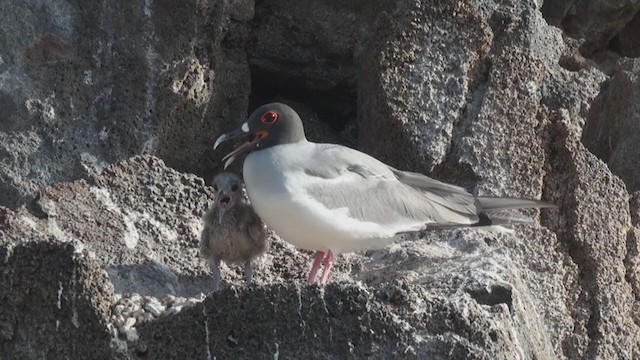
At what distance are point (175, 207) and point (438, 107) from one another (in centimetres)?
153

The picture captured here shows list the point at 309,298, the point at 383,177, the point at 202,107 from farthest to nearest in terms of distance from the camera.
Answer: the point at 202,107 < the point at 383,177 < the point at 309,298

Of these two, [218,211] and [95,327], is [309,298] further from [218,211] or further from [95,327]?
[218,211]

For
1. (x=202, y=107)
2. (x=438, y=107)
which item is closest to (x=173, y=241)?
(x=202, y=107)

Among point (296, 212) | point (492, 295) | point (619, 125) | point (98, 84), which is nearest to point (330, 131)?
point (98, 84)

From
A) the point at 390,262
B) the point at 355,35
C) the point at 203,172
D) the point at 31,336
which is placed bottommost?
the point at 31,336

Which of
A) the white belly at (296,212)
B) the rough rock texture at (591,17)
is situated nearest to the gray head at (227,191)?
the white belly at (296,212)

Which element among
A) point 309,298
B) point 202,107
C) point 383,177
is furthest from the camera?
point 202,107

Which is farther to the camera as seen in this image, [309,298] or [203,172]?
[203,172]

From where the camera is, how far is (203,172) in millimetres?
9055

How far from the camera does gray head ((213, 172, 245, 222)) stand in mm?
8125

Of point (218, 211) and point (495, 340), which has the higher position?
point (218, 211)

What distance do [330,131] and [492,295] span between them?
8.55 feet

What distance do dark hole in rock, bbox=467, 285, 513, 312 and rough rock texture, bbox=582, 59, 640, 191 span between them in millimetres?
2587

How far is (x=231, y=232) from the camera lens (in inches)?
317
